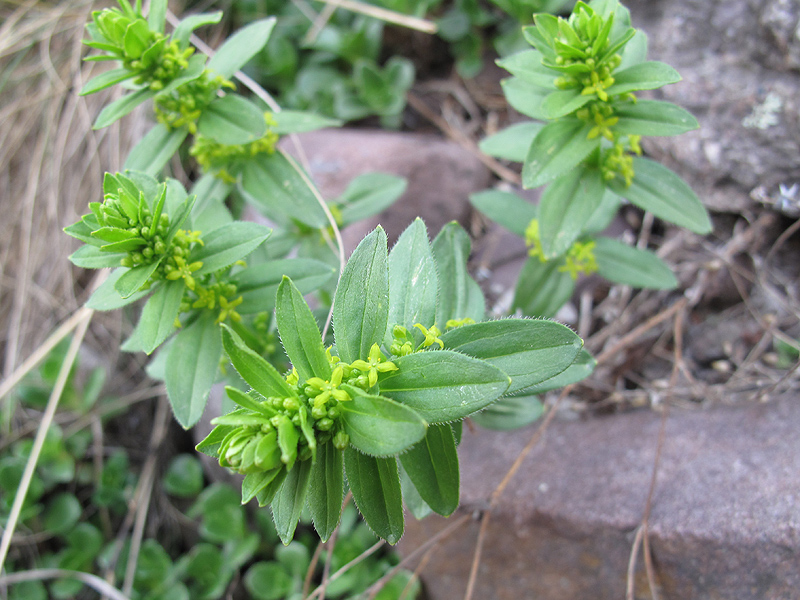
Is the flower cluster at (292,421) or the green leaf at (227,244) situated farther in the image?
the green leaf at (227,244)

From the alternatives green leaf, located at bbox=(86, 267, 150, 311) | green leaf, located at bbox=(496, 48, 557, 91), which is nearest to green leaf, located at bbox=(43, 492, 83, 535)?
green leaf, located at bbox=(86, 267, 150, 311)

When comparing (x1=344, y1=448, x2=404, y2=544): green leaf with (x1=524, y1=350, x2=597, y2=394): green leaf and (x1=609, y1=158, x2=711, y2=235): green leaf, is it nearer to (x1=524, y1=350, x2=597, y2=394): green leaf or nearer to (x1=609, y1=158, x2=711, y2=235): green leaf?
(x1=524, y1=350, x2=597, y2=394): green leaf

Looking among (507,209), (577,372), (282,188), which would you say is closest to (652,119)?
(507,209)

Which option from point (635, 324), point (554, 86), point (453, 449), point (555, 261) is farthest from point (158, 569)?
point (554, 86)

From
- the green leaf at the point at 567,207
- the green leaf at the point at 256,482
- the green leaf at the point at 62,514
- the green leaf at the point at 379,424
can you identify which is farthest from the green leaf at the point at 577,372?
the green leaf at the point at 62,514

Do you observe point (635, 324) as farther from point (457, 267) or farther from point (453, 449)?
point (453, 449)

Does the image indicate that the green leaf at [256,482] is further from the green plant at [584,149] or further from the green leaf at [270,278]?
the green plant at [584,149]
